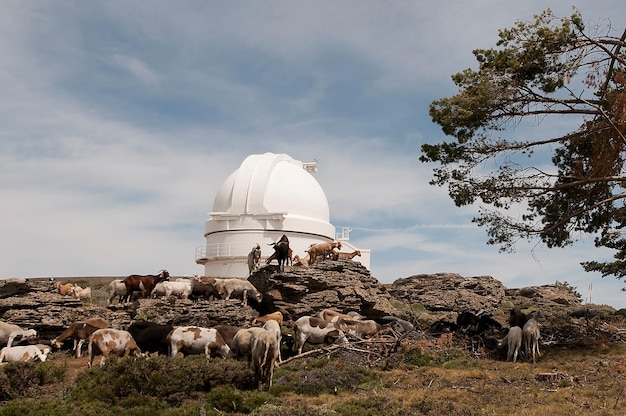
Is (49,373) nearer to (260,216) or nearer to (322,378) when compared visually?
(322,378)

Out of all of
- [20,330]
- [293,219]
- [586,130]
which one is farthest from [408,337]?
[293,219]

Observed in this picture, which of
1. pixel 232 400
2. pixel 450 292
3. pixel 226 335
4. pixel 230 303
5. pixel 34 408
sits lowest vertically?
pixel 34 408

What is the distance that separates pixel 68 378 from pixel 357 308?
40.0ft

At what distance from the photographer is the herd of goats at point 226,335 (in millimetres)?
17516

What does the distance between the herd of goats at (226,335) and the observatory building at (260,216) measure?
18785mm

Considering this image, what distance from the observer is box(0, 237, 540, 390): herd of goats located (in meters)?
17.5

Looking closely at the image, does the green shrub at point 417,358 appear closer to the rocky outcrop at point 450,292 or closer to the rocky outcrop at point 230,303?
the rocky outcrop at point 230,303

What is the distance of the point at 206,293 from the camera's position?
1013 inches

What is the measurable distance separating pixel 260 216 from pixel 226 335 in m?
26.6

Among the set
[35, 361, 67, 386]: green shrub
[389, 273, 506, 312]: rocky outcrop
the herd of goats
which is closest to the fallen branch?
the herd of goats

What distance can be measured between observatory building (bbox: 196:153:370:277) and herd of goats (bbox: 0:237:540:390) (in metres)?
18.8

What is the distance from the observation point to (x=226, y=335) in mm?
18734

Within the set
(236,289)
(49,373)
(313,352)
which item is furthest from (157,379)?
(236,289)

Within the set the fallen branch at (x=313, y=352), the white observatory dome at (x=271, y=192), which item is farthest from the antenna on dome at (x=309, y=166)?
the fallen branch at (x=313, y=352)
